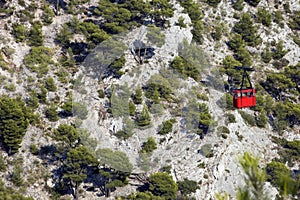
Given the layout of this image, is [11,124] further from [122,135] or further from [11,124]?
[122,135]

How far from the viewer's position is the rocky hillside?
7325 cm

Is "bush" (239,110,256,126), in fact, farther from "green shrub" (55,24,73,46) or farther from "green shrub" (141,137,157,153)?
"green shrub" (55,24,73,46)

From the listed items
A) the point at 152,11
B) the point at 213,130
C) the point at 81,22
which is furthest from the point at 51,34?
the point at 213,130

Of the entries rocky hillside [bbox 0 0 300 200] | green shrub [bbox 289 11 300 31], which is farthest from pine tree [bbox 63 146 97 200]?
green shrub [bbox 289 11 300 31]

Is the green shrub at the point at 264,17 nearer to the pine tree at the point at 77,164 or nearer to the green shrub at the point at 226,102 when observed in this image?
the green shrub at the point at 226,102

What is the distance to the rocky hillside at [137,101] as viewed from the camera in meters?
73.2

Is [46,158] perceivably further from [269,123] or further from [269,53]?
[269,53]

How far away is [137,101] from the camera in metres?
80.6

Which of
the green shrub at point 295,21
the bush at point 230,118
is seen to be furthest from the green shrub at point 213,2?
the bush at point 230,118

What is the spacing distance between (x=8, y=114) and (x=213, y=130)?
32974mm

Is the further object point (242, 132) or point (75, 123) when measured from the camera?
point (242, 132)

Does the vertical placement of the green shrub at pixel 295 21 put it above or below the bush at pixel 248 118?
above

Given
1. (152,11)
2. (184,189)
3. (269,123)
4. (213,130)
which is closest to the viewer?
(184,189)

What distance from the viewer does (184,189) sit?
240 ft
